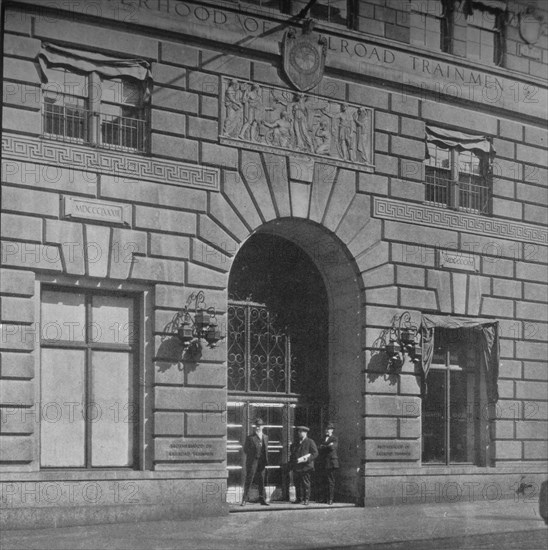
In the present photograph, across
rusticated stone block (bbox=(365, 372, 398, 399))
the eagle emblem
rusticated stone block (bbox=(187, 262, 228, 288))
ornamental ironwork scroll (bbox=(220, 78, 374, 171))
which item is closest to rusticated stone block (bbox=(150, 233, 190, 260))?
rusticated stone block (bbox=(187, 262, 228, 288))

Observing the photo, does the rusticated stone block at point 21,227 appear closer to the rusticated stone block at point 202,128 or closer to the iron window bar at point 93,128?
the iron window bar at point 93,128

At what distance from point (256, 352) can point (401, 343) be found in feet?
10.3

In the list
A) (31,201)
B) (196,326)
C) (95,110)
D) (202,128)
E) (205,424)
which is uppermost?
(95,110)

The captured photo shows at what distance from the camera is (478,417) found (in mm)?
25156

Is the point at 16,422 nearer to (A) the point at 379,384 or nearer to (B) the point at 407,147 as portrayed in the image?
(A) the point at 379,384

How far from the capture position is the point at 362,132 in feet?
76.8

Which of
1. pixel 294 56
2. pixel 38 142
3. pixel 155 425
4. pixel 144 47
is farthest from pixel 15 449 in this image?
pixel 294 56

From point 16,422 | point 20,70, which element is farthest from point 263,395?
point 20,70

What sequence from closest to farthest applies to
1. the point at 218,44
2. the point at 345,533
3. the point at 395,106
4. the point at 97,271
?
1. the point at 345,533
2. the point at 97,271
3. the point at 218,44
4. the point at 395,106

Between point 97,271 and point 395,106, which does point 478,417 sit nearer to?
point 395,106

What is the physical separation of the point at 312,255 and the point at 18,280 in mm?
7508

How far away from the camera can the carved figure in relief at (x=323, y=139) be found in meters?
22.8

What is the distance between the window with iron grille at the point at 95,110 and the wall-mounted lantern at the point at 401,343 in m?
6.90

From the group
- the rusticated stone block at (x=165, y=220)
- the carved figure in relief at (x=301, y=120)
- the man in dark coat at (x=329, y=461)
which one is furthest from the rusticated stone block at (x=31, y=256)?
the man in dark coat at (x=329, y=461)
